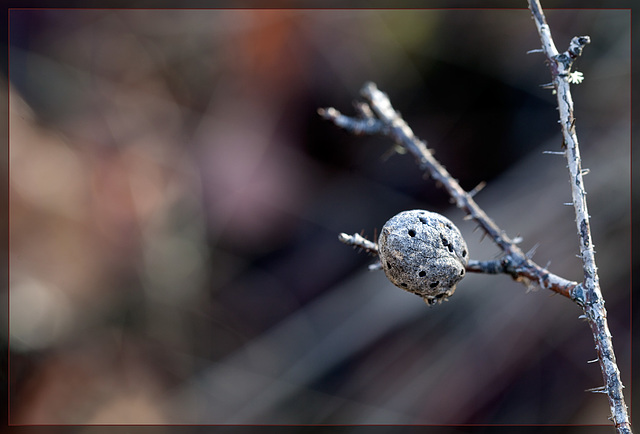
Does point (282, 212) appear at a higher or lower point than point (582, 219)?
higher

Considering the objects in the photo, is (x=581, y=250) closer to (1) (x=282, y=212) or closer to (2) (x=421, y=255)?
(2) (x=421, y=255)

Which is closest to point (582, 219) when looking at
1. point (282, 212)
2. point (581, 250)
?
point (581, 250)

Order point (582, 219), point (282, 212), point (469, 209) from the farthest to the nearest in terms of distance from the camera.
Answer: point (282, 212), point (469, 209), point (582, 219)

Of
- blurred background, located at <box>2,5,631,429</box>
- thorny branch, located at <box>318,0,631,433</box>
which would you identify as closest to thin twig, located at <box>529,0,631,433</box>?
thorny branch, located at <box>318,0,631,433</box>

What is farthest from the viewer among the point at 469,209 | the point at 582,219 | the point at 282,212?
the point at 282,212

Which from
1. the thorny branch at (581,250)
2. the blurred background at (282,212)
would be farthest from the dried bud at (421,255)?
the blurred background at (282,212)

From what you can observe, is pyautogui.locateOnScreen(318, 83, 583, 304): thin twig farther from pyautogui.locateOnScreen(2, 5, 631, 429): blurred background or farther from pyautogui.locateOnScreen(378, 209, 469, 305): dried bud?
pyautogui.locateOnScreen(2, 5, 631, 429): blurred background

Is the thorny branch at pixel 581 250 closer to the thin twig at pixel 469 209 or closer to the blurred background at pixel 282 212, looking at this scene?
the thin twig at pixel 469 209
